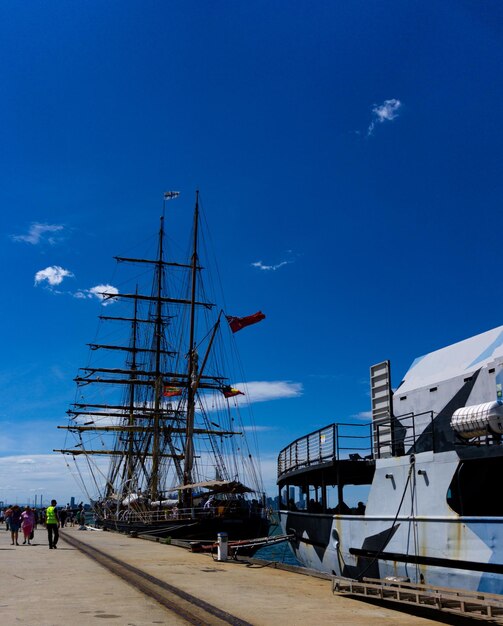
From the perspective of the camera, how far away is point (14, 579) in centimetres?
1337

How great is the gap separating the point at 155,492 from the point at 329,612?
37.7m

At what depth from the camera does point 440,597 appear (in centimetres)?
931

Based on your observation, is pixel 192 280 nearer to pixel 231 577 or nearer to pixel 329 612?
pixel 231 577

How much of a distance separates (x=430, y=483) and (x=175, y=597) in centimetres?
512

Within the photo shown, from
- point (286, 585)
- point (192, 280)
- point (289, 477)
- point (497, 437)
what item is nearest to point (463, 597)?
point (497, 437)

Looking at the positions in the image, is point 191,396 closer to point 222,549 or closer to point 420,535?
point 222,549

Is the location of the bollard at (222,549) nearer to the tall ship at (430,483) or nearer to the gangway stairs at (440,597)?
the tall ship at (430,483)

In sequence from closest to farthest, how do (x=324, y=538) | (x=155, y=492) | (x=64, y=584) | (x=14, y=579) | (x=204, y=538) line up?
(x=64, y=584) < (x=14, y=579) < (x=324, y=538) < (x=204, y=538) < (x=155, y=492)

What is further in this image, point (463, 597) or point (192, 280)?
point (192, 280)

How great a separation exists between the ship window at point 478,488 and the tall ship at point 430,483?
0.06 ft

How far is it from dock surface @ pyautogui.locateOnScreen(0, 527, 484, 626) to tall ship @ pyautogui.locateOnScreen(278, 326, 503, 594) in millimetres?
1387

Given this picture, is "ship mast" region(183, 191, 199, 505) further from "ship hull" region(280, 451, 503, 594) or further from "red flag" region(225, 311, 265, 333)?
"ship hull" region(280, 451, 503, 594)

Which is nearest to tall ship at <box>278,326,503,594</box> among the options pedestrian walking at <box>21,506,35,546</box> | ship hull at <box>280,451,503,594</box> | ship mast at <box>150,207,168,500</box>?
ship hull at <box>280,451,503,594</box>

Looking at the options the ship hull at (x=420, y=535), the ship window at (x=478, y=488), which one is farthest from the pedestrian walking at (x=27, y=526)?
the ship window at (x=478, y=488)
